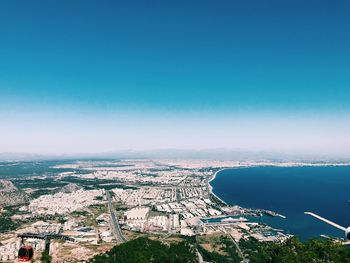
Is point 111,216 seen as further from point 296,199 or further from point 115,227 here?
point 296,199

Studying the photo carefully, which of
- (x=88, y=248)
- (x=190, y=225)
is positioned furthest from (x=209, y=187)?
(x=88, y=248)

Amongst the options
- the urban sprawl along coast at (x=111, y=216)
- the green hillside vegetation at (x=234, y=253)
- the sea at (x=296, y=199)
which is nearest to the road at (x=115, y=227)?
the urban sprawl along coast at (x=111, y=216)

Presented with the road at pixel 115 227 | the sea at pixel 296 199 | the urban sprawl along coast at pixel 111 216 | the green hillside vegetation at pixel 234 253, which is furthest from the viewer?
the sea at pixel 296 199

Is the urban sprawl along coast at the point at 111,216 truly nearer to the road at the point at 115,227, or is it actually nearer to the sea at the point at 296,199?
the road at the point at 115,227

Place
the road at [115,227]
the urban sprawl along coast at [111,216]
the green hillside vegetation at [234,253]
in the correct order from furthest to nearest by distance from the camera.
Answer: the road at [115,227] < the urban sprawl along coast at [111,216] < the green hillside vegetation at [234,253]

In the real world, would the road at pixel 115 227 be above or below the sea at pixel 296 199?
below

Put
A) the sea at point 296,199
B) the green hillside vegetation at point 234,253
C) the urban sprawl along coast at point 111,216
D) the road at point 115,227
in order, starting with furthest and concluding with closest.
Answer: the sea at point 296,199 → the road at point 115,227 → the urban sprawl along coast at point 111,216 → the green hillside vegetation at point 234,253

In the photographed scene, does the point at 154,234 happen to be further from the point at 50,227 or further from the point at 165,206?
the point at 165,206

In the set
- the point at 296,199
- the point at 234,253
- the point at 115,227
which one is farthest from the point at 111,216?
the point at 296,199

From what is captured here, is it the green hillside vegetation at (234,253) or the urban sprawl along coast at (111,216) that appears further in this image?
the urban sprawl along coast at (111,216)
